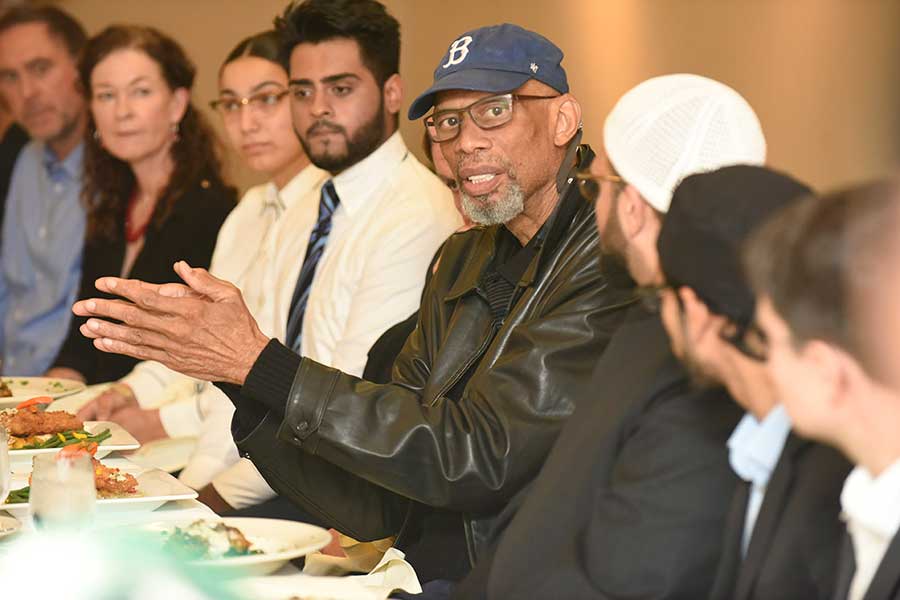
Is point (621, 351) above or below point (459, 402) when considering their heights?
above

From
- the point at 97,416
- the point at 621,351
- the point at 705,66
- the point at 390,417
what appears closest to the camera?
the point at 621,351

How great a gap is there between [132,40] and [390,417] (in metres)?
2.78

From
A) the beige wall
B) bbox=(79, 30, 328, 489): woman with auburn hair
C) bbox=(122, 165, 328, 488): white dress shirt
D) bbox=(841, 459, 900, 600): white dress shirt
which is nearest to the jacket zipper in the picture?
bbox=(841, 459, 900, 600): white dress shirt

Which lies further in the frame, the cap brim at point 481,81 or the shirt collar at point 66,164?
the shirt collar at point 66,164

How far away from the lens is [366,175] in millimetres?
3574

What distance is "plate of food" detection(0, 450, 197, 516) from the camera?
2.10m

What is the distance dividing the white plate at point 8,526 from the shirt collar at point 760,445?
3.52 feet

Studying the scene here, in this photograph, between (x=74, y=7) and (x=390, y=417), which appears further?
(x=74, y=7)

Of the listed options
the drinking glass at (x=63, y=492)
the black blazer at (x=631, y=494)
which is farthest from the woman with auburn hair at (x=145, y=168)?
the black blazer at (x=631, y=494)

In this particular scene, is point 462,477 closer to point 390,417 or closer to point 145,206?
point 390,417

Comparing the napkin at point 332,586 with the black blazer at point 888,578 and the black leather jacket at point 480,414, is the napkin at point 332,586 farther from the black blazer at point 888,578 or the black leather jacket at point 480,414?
the black blazer at point 888,578

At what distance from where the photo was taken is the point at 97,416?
3.67 m

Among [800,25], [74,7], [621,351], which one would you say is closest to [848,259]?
[621,351]

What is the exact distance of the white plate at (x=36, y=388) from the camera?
3.25 metres
